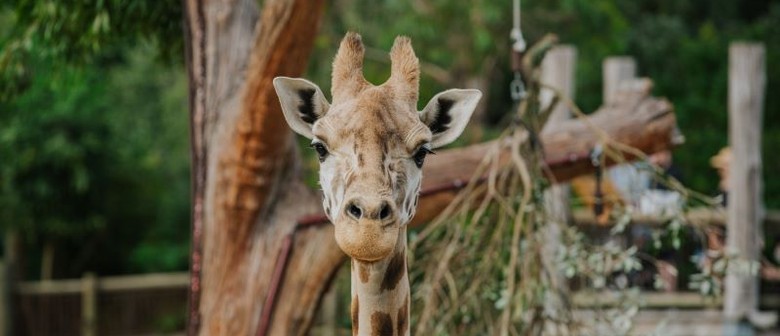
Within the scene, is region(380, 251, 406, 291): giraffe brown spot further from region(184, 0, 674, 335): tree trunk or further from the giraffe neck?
region(184, 0, 674, 335): tree trunk

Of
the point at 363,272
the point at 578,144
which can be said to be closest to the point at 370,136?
the point at 363,272

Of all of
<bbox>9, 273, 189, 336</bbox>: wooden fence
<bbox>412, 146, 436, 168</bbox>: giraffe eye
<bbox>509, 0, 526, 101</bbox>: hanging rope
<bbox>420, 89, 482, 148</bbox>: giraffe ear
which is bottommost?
<bbox>9, 273, 189, 336</bbox>: wooden fence

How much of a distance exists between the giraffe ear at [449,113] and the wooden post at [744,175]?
6.37m

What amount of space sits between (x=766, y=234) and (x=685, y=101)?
225 inches

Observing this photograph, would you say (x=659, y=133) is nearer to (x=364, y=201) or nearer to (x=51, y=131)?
(x=364, y=201)

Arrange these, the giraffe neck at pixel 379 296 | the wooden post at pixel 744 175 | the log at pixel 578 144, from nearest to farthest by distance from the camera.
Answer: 1. the giraffe neck at pixel 379 296
2. the log at pixel 578 144
3. the wooden post at pixel 744 175

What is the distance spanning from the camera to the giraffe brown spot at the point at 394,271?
3.17m

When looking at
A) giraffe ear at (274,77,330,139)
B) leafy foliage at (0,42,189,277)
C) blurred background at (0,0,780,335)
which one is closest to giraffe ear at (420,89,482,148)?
giraffe ear at (274,77,330,139)

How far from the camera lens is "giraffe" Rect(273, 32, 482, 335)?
277 cm

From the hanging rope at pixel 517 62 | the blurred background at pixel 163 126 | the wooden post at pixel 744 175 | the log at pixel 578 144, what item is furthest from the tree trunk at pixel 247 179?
the blurred background at pixel 163 126

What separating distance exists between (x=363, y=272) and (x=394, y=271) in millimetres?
110

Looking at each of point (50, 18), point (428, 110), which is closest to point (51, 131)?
point (50, 18)

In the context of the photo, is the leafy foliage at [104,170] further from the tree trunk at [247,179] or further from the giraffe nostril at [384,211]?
the giraffe nostril at [384,211]

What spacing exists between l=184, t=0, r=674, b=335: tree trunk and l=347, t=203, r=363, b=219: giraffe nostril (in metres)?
2.12
